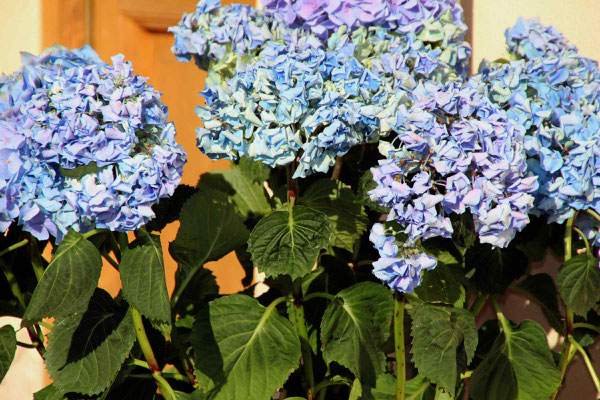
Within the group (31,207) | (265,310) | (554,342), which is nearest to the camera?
(31,207)

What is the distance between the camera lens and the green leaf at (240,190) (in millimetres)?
1168

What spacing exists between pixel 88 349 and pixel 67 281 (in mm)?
127

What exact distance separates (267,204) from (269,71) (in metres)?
0.36

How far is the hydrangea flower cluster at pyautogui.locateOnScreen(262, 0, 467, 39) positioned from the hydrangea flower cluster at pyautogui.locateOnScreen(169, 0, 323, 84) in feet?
0.07

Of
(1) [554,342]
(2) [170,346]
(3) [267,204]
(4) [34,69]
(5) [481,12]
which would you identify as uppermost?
(5) [481,12]

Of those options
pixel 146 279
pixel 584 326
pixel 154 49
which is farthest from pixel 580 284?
pixel 154 49

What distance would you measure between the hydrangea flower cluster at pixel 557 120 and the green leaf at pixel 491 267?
4.0 inches

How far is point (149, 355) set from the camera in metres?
0.94

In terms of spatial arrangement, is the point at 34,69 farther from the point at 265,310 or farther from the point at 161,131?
the point at 265,310

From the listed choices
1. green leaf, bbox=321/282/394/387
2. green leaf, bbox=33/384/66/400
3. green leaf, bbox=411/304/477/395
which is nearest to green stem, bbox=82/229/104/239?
green leaf, bbox=33/384/66/400

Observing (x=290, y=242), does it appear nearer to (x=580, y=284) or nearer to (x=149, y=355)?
(x=149, y=355)

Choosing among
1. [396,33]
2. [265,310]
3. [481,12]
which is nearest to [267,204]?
[265,310]

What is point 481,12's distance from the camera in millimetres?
1494

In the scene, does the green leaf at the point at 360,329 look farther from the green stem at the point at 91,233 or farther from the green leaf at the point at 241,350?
the green stem at the point at 91,233
